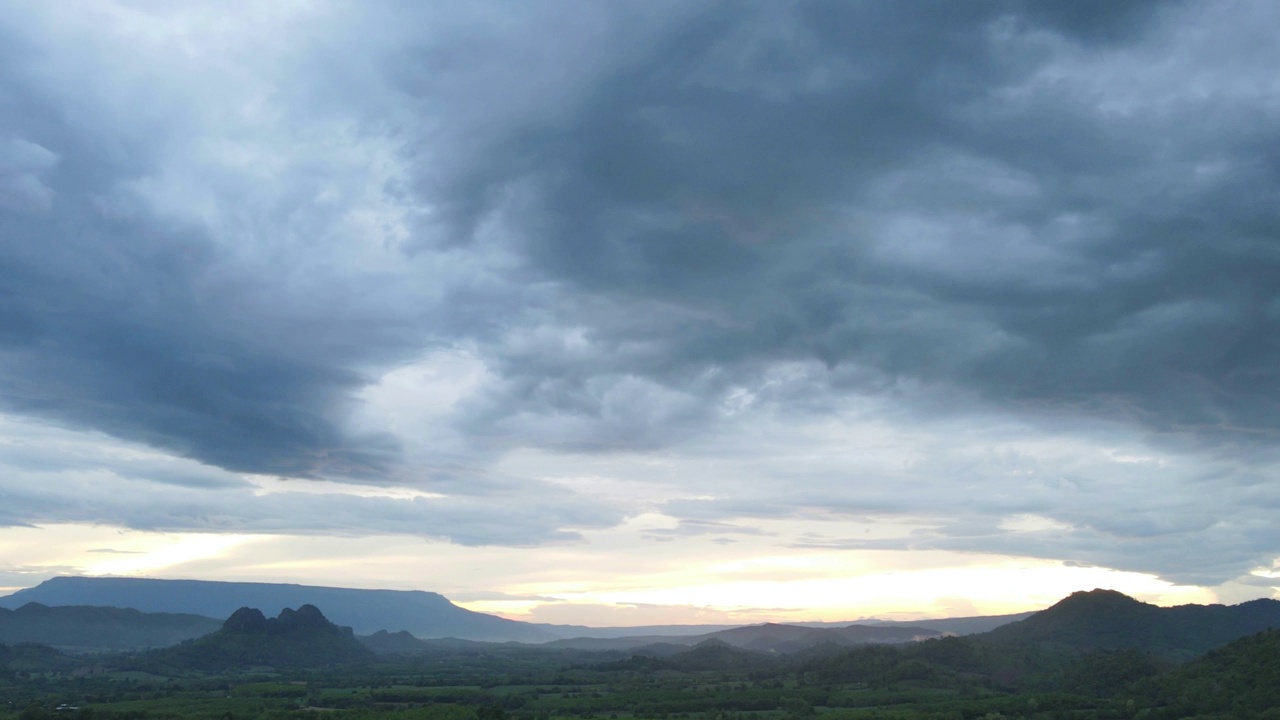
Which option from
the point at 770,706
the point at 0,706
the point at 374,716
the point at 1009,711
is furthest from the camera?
the point at 770,706

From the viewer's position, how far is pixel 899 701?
199 metres

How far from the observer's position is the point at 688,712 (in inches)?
7436

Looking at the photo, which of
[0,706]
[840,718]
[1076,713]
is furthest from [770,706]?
[0,706]

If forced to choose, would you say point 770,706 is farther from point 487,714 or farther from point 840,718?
point 487,714

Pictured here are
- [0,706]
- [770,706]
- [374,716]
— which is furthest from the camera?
[770,706]

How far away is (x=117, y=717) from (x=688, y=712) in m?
110

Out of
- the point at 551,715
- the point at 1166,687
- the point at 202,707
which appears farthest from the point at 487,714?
the point at 1166,687

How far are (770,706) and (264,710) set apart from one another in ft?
353

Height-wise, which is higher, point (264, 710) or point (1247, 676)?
point (1247, 676)

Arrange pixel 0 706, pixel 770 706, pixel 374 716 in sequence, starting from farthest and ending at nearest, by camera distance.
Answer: pixel 770 706 → pixel 0 706 → pixel 374 716

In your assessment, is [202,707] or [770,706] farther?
[770,706]

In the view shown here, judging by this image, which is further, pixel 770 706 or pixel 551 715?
pixel 770 706

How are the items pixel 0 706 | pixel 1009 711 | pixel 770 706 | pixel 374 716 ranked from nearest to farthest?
pixel 374 716, pixel 1009 711, pixel 0 706, pixel 770 706

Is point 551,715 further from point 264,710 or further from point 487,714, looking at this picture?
point 264,710
